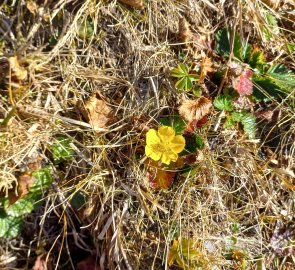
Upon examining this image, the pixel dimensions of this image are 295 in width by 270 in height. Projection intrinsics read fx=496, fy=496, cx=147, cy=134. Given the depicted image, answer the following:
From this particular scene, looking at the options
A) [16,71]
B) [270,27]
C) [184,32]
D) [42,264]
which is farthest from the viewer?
[270,27]

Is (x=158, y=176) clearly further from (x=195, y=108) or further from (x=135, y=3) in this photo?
(x=135, y=3)

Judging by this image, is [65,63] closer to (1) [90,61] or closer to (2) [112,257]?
(1) [90,61]

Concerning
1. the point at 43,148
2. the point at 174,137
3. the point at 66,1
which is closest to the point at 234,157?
the point at 174,137

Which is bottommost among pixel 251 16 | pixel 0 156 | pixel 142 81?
pixel 0 156

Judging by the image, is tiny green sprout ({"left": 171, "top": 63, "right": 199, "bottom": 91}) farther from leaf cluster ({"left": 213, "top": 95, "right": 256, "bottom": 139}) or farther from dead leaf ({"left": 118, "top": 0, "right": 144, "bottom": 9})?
dead leaf ({"left": 118, "top": 0, "right": 144, "bottom": 9})

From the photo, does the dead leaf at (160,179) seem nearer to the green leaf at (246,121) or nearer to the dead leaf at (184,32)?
the green leaf at (246,121)

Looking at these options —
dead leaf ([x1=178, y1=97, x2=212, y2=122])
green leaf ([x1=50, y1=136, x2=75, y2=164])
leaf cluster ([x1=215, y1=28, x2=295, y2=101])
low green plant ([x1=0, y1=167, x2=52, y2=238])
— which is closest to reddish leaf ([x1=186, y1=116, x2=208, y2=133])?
dead leaf ([x1=178, y1=97, x2=212, y2=122])

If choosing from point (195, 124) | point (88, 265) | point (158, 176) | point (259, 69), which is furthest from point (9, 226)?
point (259, 69)
